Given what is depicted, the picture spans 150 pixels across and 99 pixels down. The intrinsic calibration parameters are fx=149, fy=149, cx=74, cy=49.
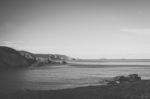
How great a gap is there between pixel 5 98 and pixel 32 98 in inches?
124

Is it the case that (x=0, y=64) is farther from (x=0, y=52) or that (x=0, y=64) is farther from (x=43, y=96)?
(x=43, y=96)

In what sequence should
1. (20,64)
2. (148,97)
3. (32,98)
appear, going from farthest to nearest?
(20,64), (32,98), (148,97)

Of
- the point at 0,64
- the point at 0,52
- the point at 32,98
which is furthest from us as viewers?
the point at 0,52

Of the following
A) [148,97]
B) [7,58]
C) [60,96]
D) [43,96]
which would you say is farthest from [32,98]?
[7,58]

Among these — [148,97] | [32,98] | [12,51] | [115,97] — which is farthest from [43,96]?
[12,51]

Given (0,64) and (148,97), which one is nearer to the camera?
(148,97)

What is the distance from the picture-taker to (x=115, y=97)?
14.0 meters

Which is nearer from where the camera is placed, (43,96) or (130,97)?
(130,97)

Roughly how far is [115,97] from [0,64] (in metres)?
79.2

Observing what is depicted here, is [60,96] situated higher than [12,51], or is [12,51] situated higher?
[12,51]

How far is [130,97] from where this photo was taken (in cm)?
1369

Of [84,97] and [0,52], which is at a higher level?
[0,52]

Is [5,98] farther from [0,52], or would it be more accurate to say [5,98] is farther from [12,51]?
Result: [12,51]

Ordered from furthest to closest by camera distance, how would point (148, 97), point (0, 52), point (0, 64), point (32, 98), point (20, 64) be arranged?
1. point (20, 64)
2. point (0, 52)
3. point (0, 64)
4. point (32, 98)
5. point (148, 97)
